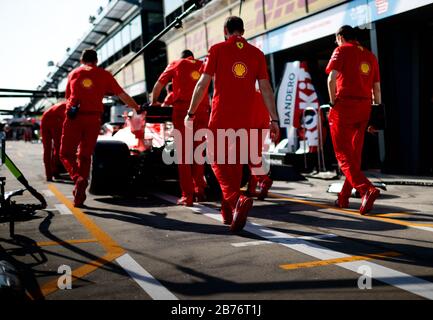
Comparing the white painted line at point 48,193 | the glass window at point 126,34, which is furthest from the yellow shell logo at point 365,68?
the glass window at point 126,34

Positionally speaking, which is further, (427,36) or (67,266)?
(427,36)

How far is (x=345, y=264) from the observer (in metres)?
3.09

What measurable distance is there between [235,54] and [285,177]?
14.5 feet

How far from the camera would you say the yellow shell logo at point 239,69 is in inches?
173

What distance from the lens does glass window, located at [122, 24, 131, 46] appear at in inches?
1224

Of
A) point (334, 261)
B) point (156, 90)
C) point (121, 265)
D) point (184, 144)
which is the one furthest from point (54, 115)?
point (334, 261)

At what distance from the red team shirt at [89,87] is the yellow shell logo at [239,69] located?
238 cm

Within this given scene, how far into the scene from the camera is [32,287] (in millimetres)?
2770

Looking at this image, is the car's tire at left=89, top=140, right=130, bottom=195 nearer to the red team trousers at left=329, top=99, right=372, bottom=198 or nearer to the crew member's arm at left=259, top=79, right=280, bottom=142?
the crew member's arm at left=259, top=79, right=280, bottom=142

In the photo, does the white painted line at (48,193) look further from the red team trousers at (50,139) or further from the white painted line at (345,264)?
the white painted line at (345,264)

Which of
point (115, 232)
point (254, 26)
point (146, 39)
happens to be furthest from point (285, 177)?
point (146, 39)

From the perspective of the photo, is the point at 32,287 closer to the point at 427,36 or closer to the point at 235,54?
the point at 235,54

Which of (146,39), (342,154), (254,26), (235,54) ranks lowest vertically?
(342,154)
